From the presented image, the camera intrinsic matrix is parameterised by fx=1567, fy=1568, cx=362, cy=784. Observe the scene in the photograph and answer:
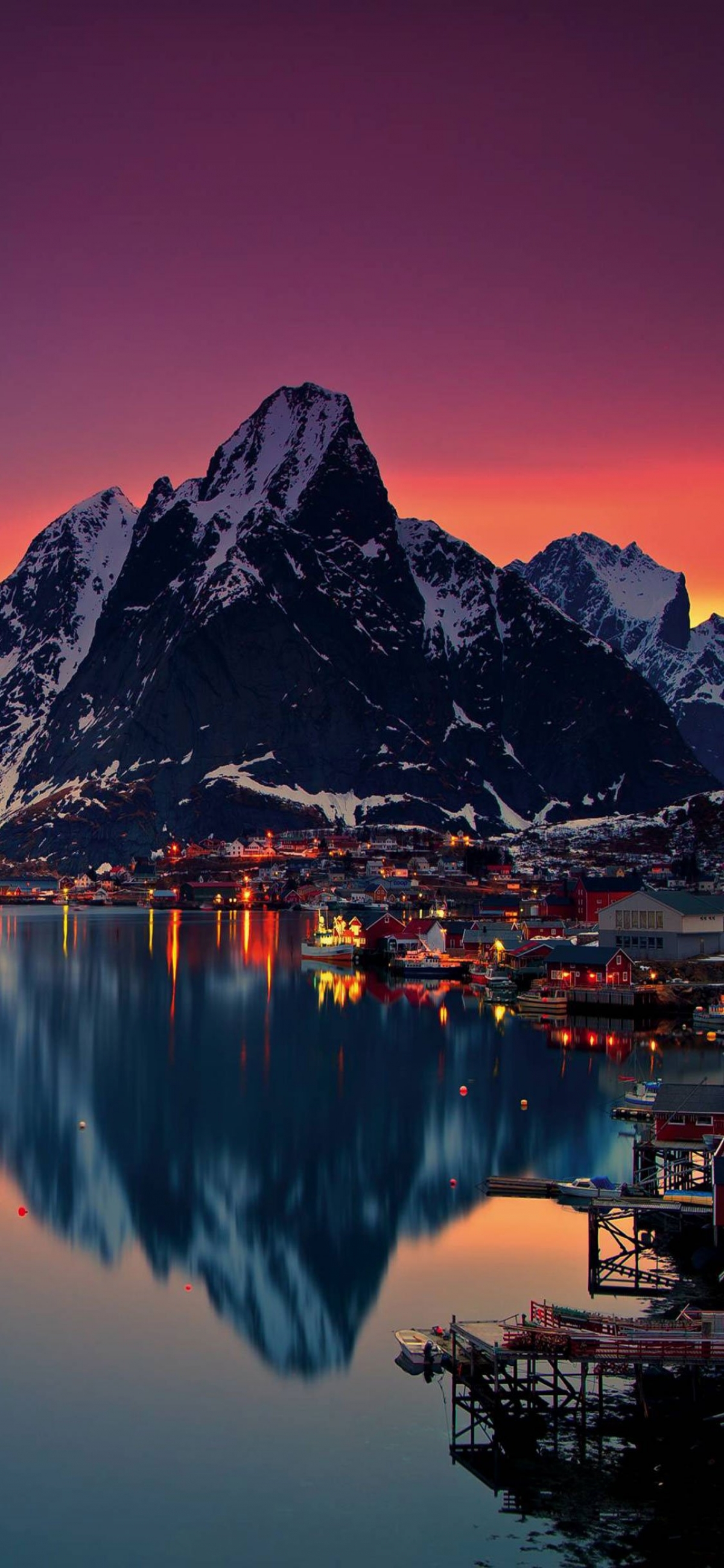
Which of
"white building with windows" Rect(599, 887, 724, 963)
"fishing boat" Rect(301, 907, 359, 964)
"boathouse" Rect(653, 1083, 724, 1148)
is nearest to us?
"boathouse" Rect(653, 1083, 724, 1148)

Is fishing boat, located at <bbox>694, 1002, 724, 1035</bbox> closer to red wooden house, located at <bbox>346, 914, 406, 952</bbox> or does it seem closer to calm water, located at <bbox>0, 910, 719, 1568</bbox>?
calm water, located at <bbox>0, 910, 719, 1568</bbox>

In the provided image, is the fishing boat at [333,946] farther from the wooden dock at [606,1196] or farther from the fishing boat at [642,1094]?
the wooden dock at [606,1196]

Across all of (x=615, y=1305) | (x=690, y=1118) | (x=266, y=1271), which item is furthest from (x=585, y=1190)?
(x=266, y=1271)

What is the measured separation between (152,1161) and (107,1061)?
17.7 m

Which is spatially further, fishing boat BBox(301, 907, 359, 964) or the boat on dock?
fishing boat BBox(301, 907, 359, 964)

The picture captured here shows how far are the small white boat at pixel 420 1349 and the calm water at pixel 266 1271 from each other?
37 cm

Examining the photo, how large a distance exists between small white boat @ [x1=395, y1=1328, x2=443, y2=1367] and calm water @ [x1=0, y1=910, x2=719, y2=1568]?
37 cm

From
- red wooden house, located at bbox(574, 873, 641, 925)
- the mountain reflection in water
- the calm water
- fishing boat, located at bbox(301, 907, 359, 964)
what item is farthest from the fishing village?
red wooden house, located at bbox(574, 873, 641, 925)

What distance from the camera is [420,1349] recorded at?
931 inches

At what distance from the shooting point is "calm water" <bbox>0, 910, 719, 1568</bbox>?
19062 millimetres

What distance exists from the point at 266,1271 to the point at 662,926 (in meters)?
52.5

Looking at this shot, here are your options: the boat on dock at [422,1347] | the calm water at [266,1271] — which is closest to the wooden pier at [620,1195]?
the calm water at [266,1271]

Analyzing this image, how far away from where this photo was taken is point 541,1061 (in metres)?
53.6

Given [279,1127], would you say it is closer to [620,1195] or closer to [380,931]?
[620,1195]
